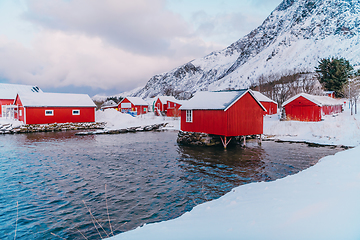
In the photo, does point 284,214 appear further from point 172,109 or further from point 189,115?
point 172,109

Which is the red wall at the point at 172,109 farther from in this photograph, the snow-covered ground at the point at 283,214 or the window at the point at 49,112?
the snow-covered ground at the point at 283,214

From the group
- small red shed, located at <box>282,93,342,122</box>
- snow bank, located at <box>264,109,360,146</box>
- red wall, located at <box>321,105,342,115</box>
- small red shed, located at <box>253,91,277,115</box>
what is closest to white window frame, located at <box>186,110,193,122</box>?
snow bank, located at <box>264,109,360,146</box>

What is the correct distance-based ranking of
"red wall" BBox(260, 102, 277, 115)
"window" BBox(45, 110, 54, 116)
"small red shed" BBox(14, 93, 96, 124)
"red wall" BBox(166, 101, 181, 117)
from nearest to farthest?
"small red shed" BBox(14, 93, 96, 124), "window" BBox(45, 110, 54, 116), "red wall" BBox(260, 102, 277, 115), "red wall" BBox(166, 101, 181, 117)

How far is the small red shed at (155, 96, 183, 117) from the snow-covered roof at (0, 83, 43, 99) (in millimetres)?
32991

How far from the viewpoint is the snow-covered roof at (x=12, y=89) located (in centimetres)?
4731

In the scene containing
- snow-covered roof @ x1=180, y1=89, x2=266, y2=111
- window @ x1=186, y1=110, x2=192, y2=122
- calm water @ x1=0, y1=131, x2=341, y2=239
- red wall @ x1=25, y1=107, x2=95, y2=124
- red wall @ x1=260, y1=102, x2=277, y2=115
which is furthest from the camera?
red wall @ x1=260, y1=102, x2=277, y2=115

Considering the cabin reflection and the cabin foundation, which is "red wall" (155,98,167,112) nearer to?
the cabin foundation

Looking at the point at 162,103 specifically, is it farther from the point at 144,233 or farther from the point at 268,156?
the point at 144,233

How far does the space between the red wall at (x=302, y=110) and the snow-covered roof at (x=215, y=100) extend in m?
14.5

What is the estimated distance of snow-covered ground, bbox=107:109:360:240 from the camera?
13.5 feet

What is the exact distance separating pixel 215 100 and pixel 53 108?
31.2 metres

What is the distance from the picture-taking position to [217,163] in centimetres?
1531

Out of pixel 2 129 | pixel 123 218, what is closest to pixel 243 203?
pixel 123 218

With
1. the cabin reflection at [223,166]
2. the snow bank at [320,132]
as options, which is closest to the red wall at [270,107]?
the snow bank at [320,132]
